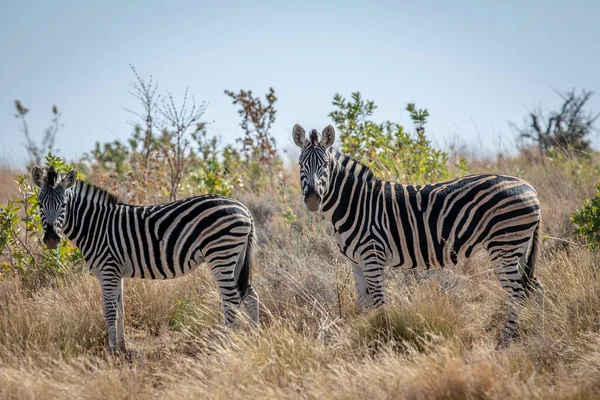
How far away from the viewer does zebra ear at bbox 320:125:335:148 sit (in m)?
6.86

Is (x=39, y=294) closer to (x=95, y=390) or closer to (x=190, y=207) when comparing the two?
(x=190, y=207)

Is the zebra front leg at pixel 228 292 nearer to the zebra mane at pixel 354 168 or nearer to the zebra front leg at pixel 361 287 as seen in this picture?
the zebra front leg at pixel 361 287

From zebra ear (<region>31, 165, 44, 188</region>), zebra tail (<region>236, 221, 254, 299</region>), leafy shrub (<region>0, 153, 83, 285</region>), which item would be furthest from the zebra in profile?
leafy shrub (<region>0, 153, 83, 285</region>)

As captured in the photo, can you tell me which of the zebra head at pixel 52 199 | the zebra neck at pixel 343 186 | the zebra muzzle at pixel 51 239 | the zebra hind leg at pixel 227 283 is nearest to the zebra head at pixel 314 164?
the zebra neck at pixel 343 186

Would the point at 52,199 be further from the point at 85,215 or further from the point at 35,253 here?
the point at 35,253

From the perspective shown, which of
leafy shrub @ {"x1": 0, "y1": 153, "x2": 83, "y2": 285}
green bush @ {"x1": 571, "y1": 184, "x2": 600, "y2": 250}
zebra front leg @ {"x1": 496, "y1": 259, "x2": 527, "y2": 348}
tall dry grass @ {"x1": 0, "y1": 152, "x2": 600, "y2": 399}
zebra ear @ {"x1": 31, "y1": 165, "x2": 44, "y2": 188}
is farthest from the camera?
leafy shrub @ {"x1": 0, "y1": 153, "x2": 83, "y2": 285}

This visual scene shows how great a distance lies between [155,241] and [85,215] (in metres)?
0.89

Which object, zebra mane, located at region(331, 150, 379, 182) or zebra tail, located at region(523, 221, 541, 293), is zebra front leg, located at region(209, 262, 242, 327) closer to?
zebra mane, located at region(331, 150, 379, 182)

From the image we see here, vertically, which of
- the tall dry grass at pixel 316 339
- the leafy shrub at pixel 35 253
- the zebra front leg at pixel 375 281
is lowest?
the tall dry grass at pixel 316 339

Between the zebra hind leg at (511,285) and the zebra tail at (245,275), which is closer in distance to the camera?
the zebra hind leg at (511,285)

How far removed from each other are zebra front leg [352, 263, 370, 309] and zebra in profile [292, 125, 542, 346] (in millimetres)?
12

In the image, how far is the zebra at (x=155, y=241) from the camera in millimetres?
6703

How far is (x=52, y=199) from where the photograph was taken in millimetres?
6512

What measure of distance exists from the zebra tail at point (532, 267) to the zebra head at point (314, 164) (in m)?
2.45
